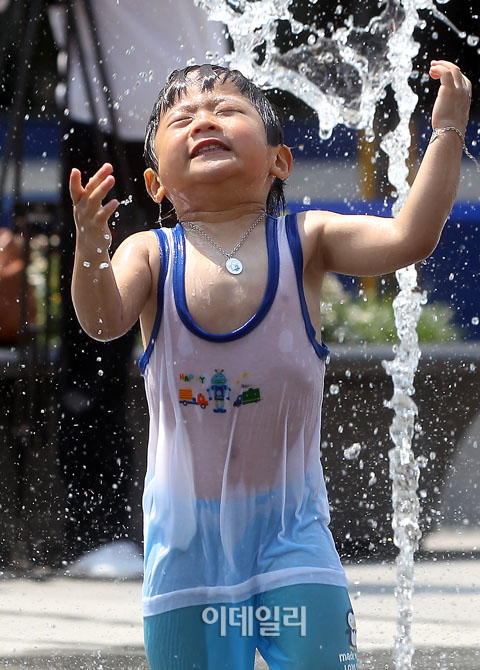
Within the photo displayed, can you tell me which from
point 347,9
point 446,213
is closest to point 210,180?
point 446,213

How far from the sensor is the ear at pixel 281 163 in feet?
6.39

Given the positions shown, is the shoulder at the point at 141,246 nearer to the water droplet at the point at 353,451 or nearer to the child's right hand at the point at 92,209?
the child's right hand at the point at 92,209

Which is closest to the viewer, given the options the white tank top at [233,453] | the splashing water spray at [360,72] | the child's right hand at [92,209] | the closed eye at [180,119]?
the child's right hand at [92,209]

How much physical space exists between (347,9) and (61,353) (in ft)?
5.77

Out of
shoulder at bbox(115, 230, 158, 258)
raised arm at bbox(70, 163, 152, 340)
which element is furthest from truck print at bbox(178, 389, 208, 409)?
shoulder at bbox(115, 230, 158, 258)

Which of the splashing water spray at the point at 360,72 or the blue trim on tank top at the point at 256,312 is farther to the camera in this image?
the splashing water spray at the point at 360,72

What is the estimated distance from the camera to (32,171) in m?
4.21

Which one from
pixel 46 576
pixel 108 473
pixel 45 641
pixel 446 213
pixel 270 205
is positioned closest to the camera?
A: pixel 446 213

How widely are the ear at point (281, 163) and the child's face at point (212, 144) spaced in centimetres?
2

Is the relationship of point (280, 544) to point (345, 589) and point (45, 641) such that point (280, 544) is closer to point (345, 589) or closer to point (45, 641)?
point (345, 589)

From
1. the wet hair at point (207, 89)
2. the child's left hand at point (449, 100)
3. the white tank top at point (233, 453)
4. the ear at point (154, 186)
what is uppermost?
the wet hair at point (207, 89)

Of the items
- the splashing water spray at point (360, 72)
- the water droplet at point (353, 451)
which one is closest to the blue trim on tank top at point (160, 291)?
the splashing water spray at point (360, 72)

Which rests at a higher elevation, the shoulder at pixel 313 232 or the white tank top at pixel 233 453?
the shoulder at pixel 313 232

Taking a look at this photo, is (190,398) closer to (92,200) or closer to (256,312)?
(256,312)
